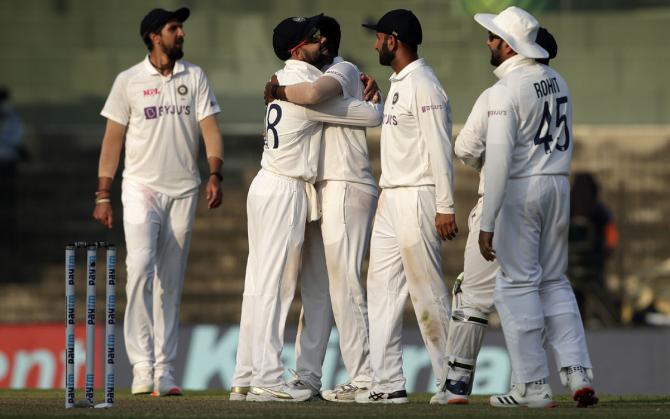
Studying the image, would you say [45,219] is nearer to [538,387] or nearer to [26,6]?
[26,6]

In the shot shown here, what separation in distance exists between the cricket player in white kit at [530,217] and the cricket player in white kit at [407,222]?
0.36 m

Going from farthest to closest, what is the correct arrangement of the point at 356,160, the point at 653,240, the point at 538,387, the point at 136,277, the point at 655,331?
the point at 653,240 < the point at 655,331 < the point at 136,277 < the point at 356,160 < the point at 538,387

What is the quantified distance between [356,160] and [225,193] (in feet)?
28.9

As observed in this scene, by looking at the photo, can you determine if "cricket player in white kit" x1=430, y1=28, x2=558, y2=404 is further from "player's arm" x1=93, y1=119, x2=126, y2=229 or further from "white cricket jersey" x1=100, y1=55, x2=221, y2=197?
"player's arm" x1=93, y1=119, x2=126, y2=229

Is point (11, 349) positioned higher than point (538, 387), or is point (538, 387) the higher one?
point (538, 387)

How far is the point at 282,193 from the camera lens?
846 centimetres

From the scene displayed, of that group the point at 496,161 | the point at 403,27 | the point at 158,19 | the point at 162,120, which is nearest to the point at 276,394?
the point at 496,161

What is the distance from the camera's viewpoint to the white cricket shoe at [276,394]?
27.1 feet

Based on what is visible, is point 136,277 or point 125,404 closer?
point 125,404

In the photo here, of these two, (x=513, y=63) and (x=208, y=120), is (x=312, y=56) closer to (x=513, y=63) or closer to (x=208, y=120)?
(x=513, y=63)

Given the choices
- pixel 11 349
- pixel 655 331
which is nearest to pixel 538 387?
pixel 655 331

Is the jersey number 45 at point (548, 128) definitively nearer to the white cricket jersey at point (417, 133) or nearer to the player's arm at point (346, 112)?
the white cricket jersey at point (417, 133)

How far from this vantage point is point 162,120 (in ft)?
32.3

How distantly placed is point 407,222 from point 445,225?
0.27 m
